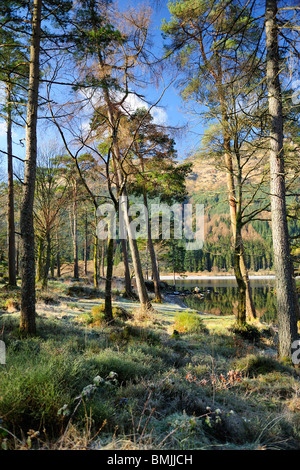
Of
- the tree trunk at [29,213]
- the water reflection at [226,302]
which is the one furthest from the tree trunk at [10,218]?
the water reflection at [226,302]

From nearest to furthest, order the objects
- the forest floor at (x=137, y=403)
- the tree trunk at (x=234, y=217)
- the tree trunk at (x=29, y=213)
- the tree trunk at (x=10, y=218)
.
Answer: the forest floor at (x=137, y=403) < the tree trunk at (x=29, y=213) < the tree trunk at (x=234, y=217) < the tree trunk at (x=10, y=218)

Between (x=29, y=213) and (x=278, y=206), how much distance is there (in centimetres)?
561

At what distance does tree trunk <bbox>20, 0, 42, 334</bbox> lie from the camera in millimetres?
4840

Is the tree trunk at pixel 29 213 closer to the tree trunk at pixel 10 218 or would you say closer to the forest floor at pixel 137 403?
the forest floor at pixel 137 403

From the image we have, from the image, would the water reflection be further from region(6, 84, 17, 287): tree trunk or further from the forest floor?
region(6, 84, 17, 287): tree trunk

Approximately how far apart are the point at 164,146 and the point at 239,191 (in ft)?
20.6

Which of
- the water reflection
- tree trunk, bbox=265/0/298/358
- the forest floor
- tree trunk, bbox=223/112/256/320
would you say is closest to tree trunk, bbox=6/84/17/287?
the forest floor

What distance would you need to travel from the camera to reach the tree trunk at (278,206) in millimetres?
5547

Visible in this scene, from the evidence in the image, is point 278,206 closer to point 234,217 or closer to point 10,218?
point 234,217

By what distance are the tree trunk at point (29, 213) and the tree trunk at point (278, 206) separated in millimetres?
5381

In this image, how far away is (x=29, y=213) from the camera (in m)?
4.93

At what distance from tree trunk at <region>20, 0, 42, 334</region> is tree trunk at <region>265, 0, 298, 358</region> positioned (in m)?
5.38

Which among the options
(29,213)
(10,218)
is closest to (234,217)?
(29,213)

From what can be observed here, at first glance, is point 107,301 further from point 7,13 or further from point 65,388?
point 7,13
